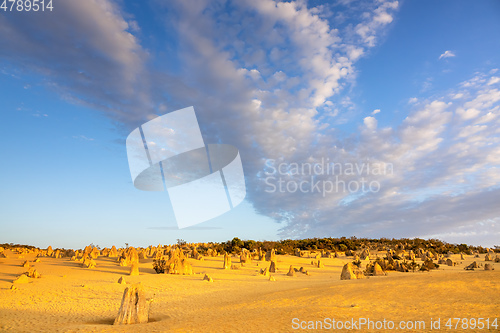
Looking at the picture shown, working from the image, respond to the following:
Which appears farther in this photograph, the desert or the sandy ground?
the sandy ground

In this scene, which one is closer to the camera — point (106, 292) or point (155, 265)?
point (106, 292)

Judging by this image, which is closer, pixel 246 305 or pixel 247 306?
pixel 247 306

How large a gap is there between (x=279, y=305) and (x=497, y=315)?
6780 mm

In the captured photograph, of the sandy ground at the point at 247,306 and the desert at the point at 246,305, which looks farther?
the sandy ground at the point at 247,306

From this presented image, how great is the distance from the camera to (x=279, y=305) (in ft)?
39.6

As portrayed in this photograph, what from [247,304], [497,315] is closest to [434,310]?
[497,315]

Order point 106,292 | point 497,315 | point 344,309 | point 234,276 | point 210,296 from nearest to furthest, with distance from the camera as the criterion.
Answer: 1. point 497,315
2. point 344,309
3. point 210,296
4. point 106,292
5. point 234,276

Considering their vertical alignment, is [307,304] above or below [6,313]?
above

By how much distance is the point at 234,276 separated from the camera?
81.4 ft

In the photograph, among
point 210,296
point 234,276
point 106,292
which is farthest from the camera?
point 234,276

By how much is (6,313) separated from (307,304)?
40.0ft

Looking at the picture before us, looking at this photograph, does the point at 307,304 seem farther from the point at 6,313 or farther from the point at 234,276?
the point at 234,276

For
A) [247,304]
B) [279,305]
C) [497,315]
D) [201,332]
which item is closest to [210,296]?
[247,304]

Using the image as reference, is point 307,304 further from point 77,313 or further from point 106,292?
point 106,292
